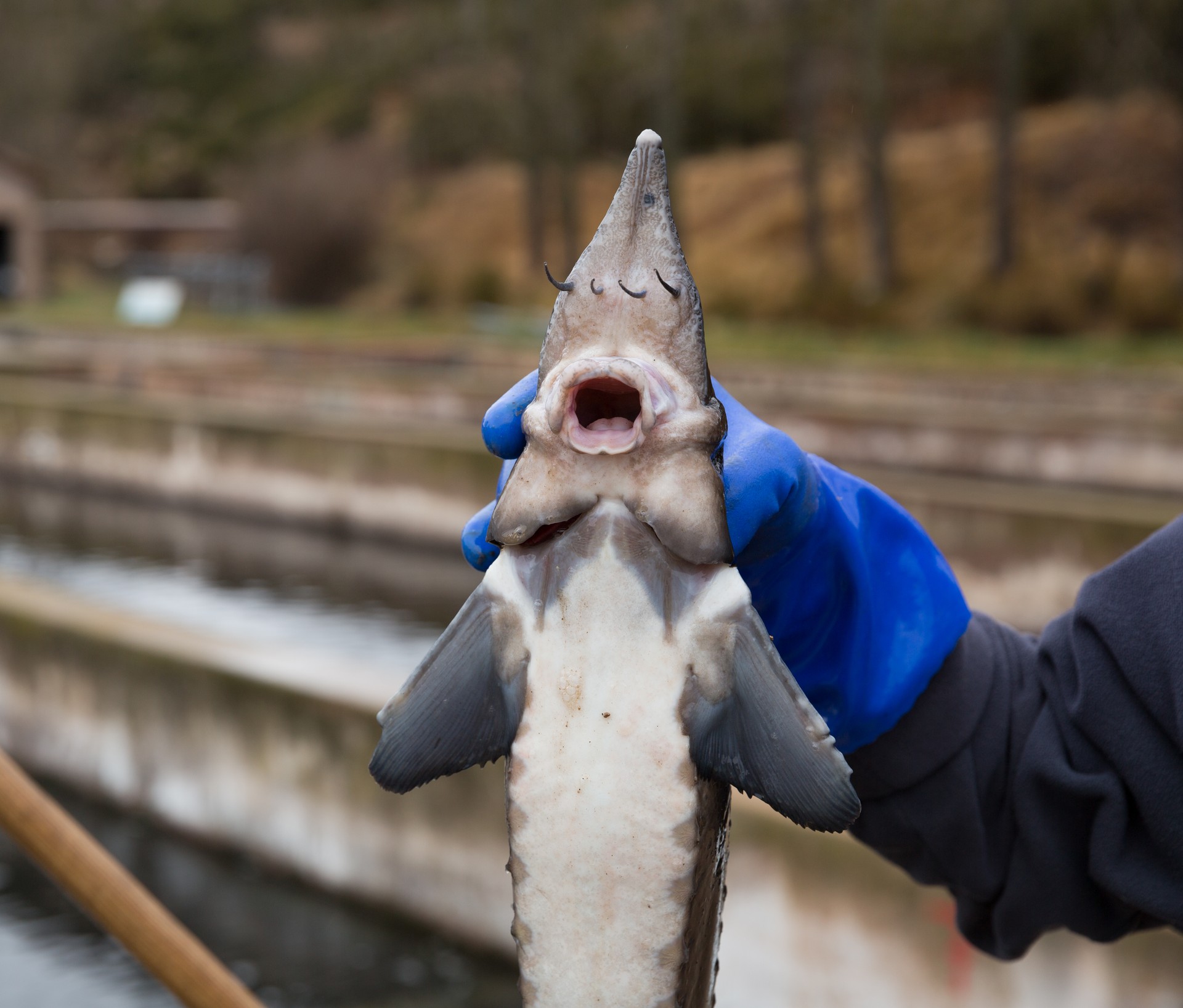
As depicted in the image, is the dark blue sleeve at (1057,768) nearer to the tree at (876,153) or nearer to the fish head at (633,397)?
the fish head at (633,397)

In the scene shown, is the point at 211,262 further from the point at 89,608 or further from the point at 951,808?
the point at 951,808

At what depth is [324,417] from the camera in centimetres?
1223

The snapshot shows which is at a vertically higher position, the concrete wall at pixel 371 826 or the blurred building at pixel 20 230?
the blurred building at pixel 20 230

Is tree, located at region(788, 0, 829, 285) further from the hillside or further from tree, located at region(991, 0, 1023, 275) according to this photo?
tree, located at region(991, 0, 1023, 275)

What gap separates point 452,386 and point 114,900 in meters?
12.4

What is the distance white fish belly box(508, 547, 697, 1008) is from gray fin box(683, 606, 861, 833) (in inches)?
1.0

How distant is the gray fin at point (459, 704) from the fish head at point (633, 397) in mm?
83

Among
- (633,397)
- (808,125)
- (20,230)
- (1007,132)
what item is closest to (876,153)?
(808,125)

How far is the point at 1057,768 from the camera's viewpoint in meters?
1.81

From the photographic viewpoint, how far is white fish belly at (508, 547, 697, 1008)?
1.14 meters

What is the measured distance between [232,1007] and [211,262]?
34.5m

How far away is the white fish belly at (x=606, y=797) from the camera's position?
45.0 inches

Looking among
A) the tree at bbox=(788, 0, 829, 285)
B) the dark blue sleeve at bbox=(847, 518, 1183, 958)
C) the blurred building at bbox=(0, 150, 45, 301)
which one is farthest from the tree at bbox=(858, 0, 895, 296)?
the dark blue sleeve at bbox=(847, 518, 1183, 958)

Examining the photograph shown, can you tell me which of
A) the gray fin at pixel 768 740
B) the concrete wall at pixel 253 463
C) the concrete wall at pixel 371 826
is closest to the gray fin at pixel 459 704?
the gray fin at pixel 768 740
